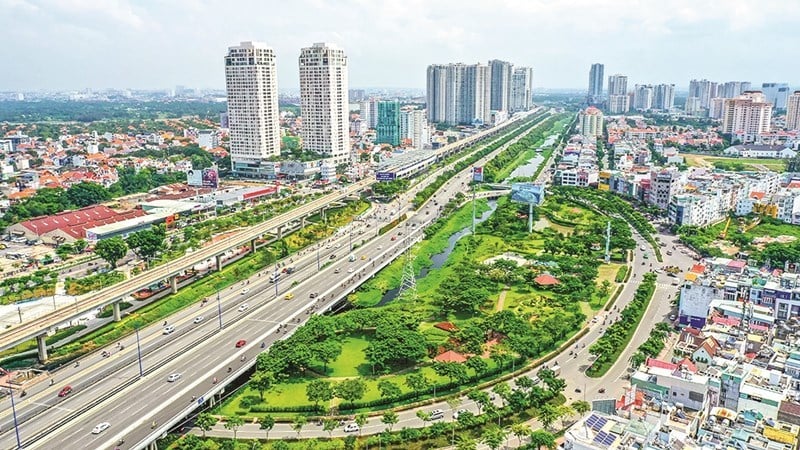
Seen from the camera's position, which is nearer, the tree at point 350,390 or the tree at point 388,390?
the tree at point 350,390

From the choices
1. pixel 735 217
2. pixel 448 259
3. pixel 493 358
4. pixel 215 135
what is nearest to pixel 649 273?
pixel 448 259

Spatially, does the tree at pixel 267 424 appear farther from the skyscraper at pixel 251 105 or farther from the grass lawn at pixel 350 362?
the skyscraper at pixel 251 105

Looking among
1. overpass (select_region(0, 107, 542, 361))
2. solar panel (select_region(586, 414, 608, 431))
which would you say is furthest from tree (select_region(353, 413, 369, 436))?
overpass (select_region(0, 107, 542, 361))

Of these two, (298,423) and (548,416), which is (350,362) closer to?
(298,423)

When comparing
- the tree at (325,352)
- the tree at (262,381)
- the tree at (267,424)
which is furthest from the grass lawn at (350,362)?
the tree at (267,424)

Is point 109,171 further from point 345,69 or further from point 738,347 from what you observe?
point 738,347

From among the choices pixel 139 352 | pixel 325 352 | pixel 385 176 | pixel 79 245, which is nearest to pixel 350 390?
pixel 325 352
